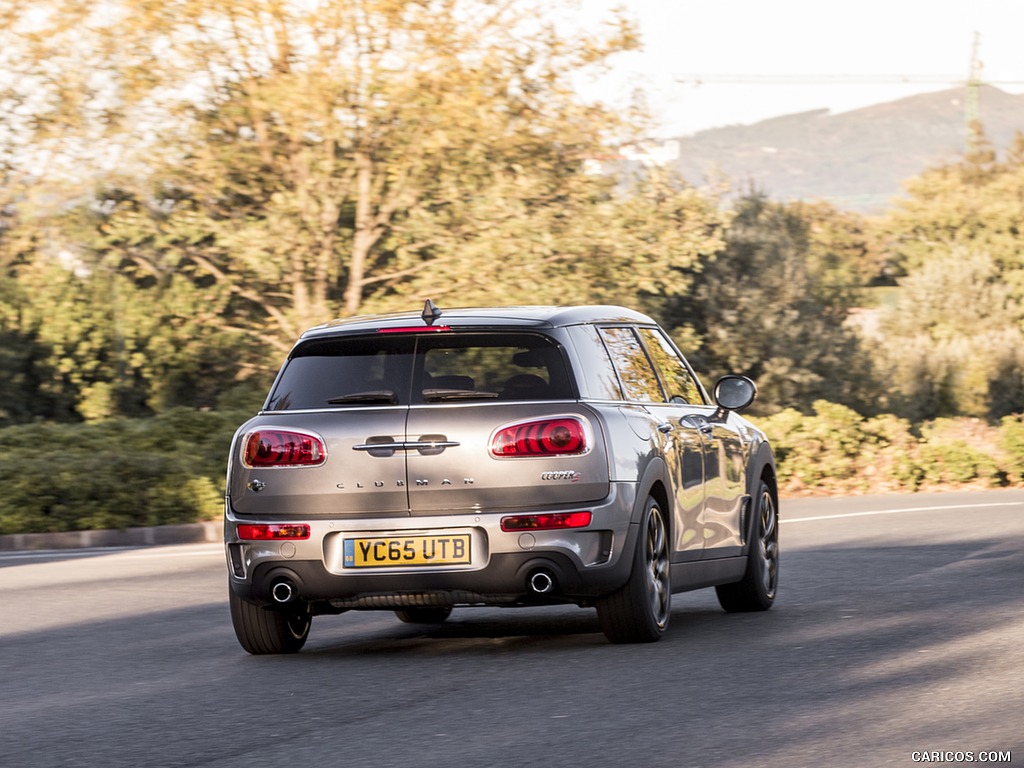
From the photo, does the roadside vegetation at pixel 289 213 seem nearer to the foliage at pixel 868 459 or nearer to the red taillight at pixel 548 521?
the foliage at pixel 868 459

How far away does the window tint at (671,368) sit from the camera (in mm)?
9844

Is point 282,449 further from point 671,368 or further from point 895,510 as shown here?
point 895,510

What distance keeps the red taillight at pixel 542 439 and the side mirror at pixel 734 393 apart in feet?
6.90

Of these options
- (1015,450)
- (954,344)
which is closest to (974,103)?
(954,344)

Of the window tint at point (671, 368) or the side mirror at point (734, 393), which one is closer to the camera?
the window tint at point (671, 368)

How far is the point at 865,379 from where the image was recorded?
39.2 meters

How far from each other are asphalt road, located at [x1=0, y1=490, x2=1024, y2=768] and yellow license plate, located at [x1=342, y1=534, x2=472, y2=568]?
490 mm

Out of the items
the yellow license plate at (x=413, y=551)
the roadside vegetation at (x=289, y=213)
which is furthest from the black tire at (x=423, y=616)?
the roadside vegetation at (x=289, y=213)

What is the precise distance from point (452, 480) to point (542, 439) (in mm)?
451

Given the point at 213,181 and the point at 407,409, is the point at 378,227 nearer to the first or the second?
the point at 213,181

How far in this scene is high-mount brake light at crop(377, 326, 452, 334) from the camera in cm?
859

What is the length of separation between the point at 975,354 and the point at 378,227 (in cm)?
2745

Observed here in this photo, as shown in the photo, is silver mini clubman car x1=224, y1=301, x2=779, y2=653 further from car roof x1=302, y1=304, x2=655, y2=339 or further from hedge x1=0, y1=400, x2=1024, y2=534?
hedge x1=0, y1=400, x2=1024, y2=534

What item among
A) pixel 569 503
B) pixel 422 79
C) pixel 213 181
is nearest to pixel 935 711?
pixel 569 503
